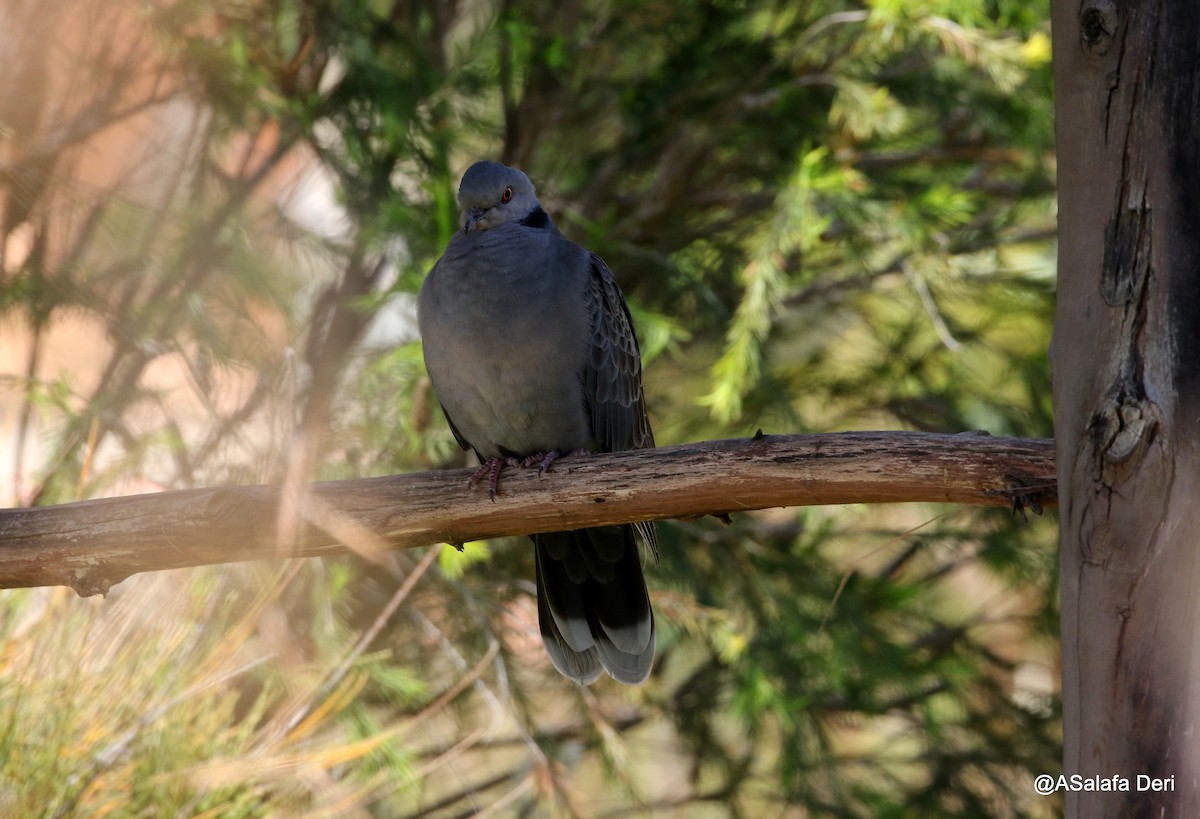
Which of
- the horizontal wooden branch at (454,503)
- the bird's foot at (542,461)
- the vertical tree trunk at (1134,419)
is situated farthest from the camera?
the bird's foot at (542,461)

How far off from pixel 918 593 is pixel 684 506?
10.0 feet

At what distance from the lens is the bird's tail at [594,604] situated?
360cm

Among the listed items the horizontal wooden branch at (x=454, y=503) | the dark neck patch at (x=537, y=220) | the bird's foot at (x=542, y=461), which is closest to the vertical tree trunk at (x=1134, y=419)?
the horizontal wooden branch at (x=454, y=503)

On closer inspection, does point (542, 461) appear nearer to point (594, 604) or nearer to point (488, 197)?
point (594, 604)

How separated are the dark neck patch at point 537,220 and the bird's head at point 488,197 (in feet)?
0.08

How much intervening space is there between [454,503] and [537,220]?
1354 mm

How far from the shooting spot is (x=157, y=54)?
171 inches

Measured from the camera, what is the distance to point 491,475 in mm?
2926

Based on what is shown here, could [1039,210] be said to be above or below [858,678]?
above

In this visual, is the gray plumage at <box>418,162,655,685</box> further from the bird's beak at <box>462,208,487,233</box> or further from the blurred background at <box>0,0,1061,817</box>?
the blurred background at <box>0,0,1061,817</box>

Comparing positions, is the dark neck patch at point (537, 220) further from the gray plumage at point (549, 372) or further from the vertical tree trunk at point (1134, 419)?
the vertical tree trunk at point (1134, 419)

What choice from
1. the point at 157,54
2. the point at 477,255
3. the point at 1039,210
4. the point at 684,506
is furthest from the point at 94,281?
the point at 1039,210

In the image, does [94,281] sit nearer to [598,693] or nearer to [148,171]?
[148,171]

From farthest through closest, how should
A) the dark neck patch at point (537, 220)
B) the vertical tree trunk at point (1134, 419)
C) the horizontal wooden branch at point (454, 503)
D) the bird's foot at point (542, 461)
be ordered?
the dark neck patch at point (537, 220) → the bird's foot at point (542, 461) → the horizontal wooden branch at point (454, 503) → the vertical tree trunk at point (1134, 419)
